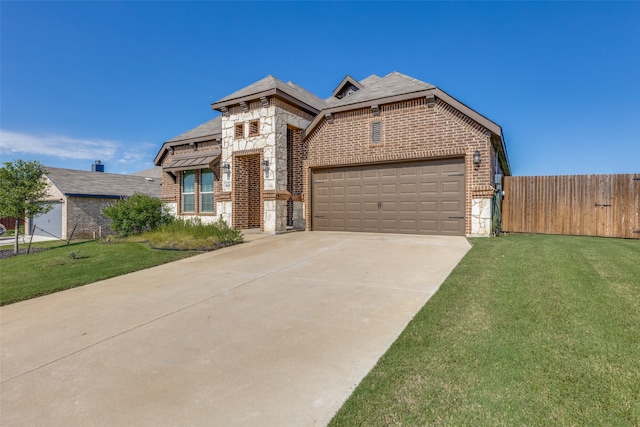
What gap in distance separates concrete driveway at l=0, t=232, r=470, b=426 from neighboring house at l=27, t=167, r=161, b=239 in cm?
1740

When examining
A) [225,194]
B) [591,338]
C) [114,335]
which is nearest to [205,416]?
[114,335]

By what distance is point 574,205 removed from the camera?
33.0 ft

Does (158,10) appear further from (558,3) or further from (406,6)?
(558,3)

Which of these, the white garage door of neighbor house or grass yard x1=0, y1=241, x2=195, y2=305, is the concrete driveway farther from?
the white garage door of neighbor house

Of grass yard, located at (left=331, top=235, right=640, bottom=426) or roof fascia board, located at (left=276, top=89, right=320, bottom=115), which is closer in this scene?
grass yard, located at (left=331, top=235, right=640, bottom=426)

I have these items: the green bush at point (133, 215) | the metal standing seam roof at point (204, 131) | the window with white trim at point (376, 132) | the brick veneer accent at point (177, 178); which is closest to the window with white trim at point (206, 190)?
the brick veneer accent at point (177, 178)

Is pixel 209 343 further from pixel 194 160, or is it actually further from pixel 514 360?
pixel 194 160

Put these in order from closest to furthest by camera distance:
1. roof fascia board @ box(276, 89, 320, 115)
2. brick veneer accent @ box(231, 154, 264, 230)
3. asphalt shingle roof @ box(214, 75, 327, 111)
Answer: roof fascia board @ box(276, 89, 320, 115)
asphalt shingle roof @ box(214, 75, 327, 111)
brick veneer accent @ box(231, 154, 264, 230)

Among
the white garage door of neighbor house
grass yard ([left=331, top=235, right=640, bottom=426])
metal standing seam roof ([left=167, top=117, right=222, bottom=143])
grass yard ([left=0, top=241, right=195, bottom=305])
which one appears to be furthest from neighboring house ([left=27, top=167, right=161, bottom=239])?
grass yard ([left=331, top=235, right=640, bottom=426])

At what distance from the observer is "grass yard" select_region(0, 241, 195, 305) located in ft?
19.3

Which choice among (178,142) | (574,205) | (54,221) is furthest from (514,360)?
(54,221)

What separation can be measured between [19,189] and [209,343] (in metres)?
13.6

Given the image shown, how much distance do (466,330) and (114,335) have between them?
154 inches

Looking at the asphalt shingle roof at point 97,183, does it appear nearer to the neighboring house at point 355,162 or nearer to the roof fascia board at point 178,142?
the roof fascia board at point 178,142
